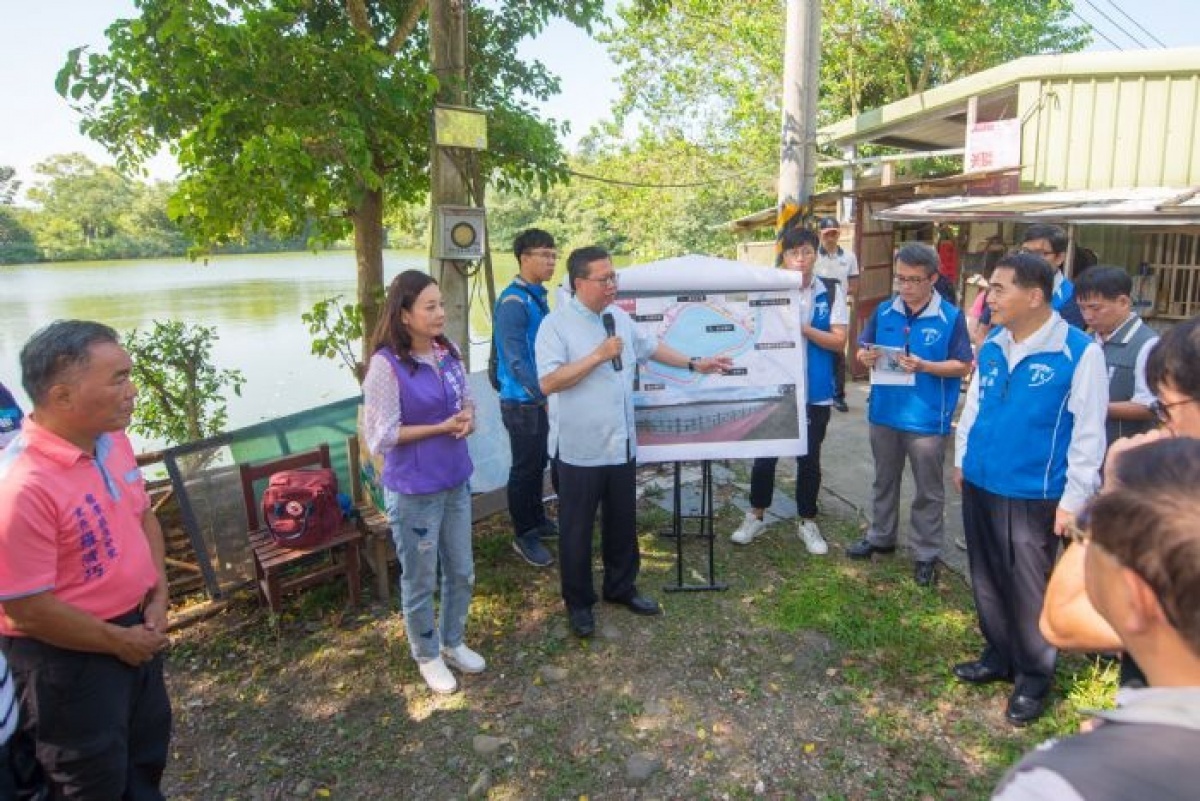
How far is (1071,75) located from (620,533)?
8.11 m

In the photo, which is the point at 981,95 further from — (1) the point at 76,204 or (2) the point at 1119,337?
(1) the point at 76,204

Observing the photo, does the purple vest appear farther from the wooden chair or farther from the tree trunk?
the tree trunk

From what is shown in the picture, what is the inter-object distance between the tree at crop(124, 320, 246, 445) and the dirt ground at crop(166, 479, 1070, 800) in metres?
3.05

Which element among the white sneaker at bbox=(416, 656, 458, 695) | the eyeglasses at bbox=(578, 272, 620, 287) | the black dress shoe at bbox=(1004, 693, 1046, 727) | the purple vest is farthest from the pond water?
the black dress shoe at bbox=(1004, 693, 1046, 727)

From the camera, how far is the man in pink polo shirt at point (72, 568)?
1751mm

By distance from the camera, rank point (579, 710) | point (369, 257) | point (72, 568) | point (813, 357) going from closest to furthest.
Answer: point (72, 568)
point (579, 710)
point (813, 357)
point (369, 257)

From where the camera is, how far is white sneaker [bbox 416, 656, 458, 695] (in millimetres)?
3186

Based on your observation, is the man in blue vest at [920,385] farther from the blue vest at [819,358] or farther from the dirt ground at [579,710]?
the dirt ground at [579,710]

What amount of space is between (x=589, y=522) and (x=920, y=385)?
188cm

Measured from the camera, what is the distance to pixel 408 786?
8.82 feet

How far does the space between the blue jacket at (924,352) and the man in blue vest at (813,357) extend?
0.90 ft

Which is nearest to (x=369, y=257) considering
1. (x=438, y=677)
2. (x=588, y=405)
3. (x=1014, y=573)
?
(x=588, y=405)

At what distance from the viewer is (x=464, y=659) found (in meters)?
3.33

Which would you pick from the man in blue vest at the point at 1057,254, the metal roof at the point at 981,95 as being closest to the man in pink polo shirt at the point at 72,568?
the man in blue vest at the point at 1057,254
